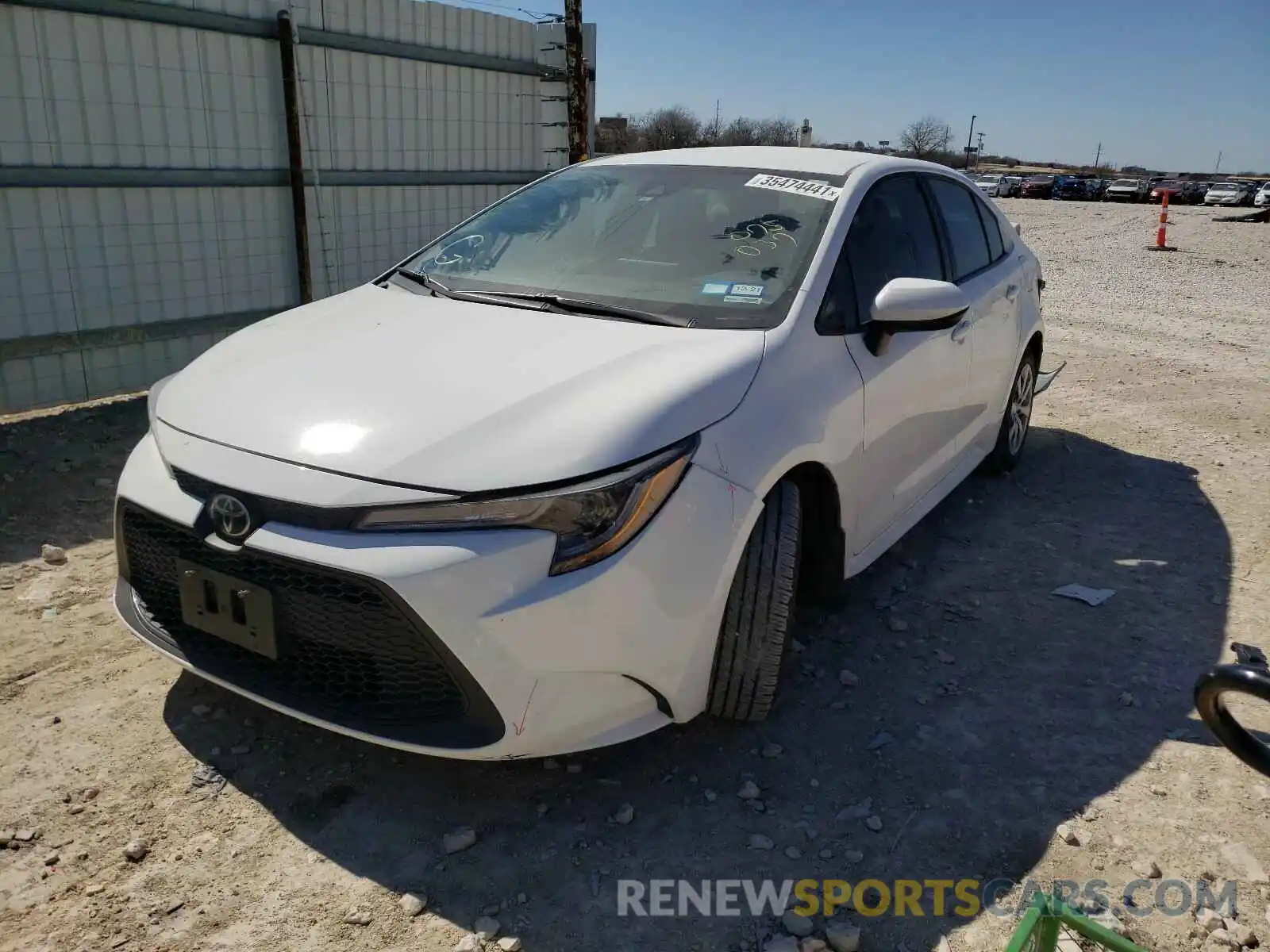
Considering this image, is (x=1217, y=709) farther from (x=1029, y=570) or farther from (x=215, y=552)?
(x=1029, y=570)

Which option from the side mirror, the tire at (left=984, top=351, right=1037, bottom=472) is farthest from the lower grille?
the tire at (left=984, top=351, right=1037, bottom=472)

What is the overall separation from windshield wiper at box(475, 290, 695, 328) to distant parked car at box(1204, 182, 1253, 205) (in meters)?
49.2

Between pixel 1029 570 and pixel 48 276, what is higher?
pixel 48 276

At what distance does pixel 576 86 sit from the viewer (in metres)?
8.87

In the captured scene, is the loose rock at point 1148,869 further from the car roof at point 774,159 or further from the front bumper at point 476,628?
the car roof at point 774,159

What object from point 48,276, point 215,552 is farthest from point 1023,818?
point 48,276

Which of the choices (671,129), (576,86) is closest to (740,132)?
(671,129)

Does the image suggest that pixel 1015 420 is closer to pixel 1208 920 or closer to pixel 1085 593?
pixel 1085 593

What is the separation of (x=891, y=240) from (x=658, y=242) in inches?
34.7

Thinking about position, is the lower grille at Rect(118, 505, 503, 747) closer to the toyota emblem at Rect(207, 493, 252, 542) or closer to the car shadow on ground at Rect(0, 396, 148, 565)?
the toyota emblem at Rect(207, 493, 252, 542)

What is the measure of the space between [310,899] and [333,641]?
58 centimetres

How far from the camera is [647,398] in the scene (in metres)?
2.46

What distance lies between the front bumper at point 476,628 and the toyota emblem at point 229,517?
0.12 ft

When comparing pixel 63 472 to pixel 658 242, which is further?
pixel 63 472
